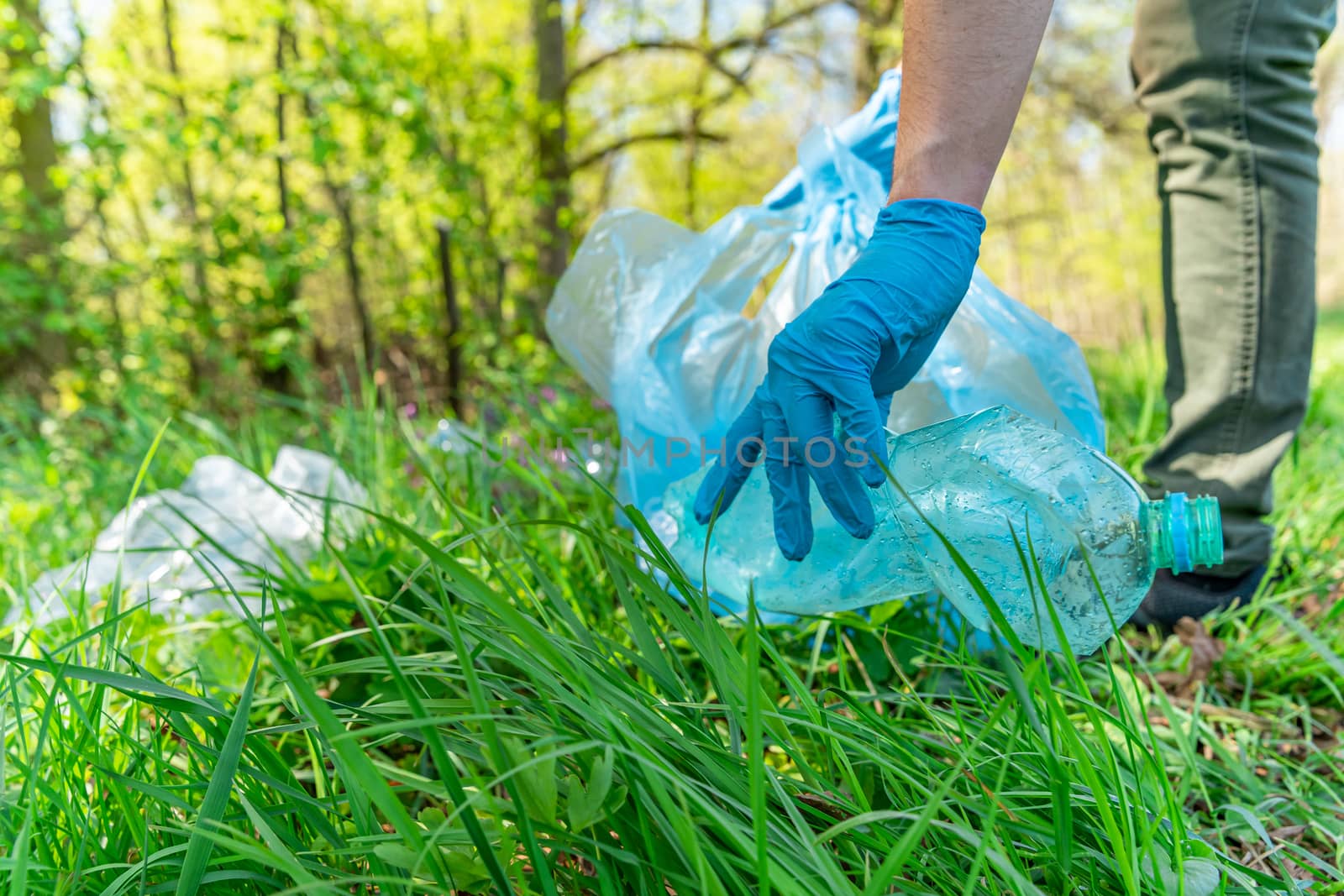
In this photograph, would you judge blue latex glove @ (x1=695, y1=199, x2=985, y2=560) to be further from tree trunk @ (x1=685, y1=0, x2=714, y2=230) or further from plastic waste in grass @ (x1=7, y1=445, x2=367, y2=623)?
tree trunk @ (x1=685, y1=0, x2=714, y2=230)

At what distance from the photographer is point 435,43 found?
→ 17.6ft

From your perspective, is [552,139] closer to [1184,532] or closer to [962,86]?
[962,86]

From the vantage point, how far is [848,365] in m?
1.06

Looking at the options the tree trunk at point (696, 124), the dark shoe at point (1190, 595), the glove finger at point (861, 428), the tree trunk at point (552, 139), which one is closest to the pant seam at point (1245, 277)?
the dark shoe at point (1190, 595)

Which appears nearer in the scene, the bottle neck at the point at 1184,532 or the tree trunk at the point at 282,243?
the bottle neck at the point at 1184,532

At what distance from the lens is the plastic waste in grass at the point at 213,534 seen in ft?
4.62

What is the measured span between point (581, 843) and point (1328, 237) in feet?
104

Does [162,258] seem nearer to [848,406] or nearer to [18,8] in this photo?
[18,8]

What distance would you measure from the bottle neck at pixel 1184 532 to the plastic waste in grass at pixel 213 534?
3.91 ft

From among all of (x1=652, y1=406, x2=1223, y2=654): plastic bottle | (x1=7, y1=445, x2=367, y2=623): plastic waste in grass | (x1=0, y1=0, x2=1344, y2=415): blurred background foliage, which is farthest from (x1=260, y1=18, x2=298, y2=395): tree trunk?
(x1=652, y1=406, x2=1223, y2=654): plastic bottle

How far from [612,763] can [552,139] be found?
579 cm

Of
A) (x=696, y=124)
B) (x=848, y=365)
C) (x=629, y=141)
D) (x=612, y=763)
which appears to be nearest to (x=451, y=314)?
(x=629, y=141)

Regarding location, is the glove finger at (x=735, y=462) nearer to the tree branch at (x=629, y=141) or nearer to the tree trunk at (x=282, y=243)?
the tree trunk at (x=282, y=243)

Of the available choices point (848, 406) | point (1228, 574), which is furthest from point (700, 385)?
point (1228, 574)
